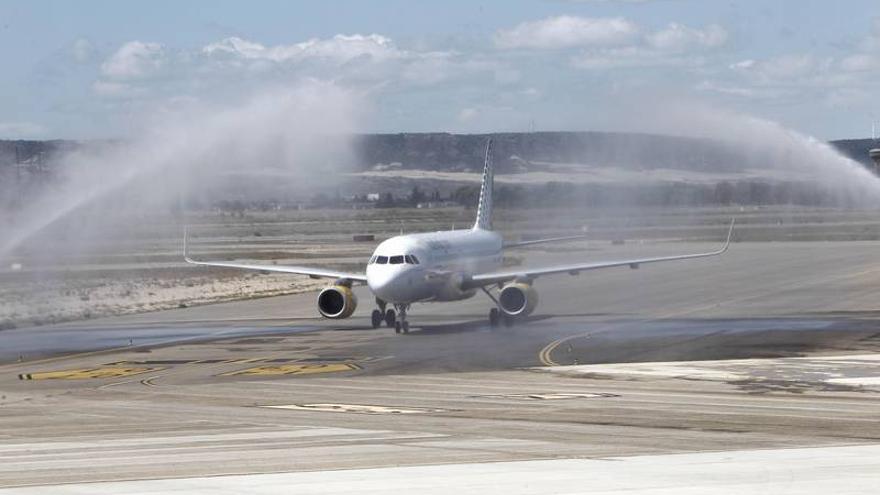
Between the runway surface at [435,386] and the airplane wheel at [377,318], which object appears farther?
the airplane wheel at [377,318]

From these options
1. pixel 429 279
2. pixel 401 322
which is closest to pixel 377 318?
pixel 401 322

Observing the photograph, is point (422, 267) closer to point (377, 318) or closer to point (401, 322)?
point (401, 322)

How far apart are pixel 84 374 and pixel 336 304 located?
680 inches

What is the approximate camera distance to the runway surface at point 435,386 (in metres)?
26.3

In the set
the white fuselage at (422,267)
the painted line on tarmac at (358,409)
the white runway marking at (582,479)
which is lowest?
the white runway marking at (582,479)

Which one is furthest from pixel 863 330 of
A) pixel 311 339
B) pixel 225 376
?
pixel 225 376

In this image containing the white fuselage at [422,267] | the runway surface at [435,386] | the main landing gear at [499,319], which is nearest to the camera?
the runway surface at [435,386]

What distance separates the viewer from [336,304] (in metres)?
60.2

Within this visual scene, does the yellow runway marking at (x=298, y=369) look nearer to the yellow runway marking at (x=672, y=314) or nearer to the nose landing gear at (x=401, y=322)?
the yellow runway marking at (x=672, y=314)

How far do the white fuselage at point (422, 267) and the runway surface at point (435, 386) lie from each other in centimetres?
159

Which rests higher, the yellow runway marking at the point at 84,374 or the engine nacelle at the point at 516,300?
the engine nacelle at the point at 516,300

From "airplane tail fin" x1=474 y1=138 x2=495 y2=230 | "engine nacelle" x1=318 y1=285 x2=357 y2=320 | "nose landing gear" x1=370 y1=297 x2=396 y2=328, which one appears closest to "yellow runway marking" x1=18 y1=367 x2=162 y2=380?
"engine nacelle" x1=318 y1=285 x2=357 y2=320

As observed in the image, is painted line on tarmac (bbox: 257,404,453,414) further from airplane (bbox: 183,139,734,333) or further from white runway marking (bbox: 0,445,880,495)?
airplane (bbox: 183,139,734,333)

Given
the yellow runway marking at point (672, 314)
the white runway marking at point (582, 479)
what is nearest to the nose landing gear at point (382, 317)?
the yellow runway marking at point (672, 314)
